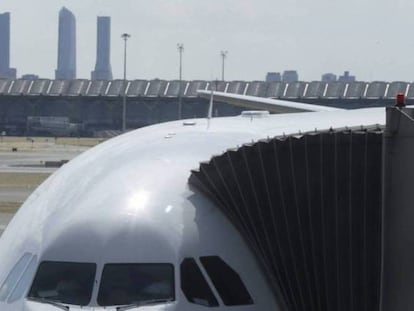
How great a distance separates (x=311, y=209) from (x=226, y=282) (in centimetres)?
126

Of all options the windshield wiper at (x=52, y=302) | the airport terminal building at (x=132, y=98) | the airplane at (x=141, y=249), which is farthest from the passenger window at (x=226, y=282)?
the airport terminal building at (x=132, y=98)

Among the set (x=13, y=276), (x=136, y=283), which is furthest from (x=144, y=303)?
(x=13, y=276)

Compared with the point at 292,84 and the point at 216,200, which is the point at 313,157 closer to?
the point at 216,200

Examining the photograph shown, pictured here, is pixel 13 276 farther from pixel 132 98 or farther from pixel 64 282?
pixel 132 98

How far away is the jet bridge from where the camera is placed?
13.6 meters

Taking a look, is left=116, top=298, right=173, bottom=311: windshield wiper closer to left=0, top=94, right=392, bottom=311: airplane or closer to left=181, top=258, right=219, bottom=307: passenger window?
left=0, top=94, right=392, bottom=311: airplane

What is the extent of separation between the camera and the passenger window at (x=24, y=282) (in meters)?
13.7

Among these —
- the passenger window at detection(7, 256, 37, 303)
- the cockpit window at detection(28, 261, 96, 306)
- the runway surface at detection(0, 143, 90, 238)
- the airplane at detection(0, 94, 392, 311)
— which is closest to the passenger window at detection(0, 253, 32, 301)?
the airplane at detection(0, 94, 392, 311)

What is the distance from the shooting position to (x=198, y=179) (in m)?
14.3

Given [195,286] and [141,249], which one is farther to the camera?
[141,249]

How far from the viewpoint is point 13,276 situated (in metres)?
14.3

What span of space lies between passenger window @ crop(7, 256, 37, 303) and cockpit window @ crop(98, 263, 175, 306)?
0.97 m

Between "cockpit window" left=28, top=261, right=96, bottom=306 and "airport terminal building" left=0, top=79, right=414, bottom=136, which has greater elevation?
"cockpit window" left=28, top=261, right=96, bottom=306

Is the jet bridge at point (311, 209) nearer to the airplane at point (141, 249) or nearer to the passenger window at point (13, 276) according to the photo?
the airplane at point (141, 249)
